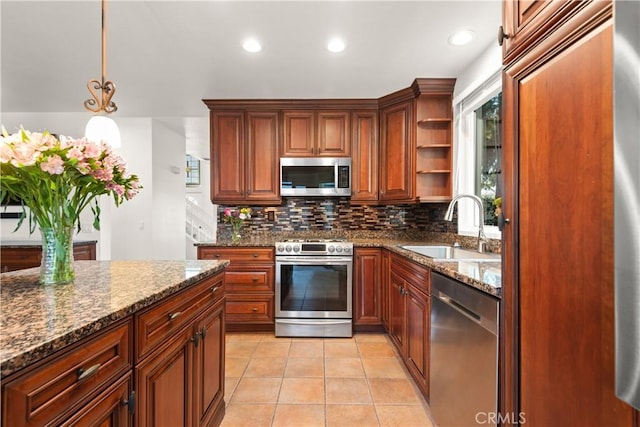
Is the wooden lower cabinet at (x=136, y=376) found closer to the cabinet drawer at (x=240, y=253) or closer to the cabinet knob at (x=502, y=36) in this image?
the cabinet drawer at (x=240, y=253)

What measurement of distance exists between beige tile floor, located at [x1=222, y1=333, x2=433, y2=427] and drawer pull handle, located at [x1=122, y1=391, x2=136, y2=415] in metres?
1.01

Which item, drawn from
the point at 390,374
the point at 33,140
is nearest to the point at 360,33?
the point at 33,140

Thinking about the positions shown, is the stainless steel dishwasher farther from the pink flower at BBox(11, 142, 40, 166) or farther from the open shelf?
the pink flower at BBox(11, 142, 40, 166)

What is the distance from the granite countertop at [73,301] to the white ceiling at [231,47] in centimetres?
163

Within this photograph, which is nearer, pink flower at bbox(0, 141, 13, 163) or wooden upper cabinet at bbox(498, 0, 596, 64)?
wooden upper cabinet at bbox(498, 0, 596, 64)

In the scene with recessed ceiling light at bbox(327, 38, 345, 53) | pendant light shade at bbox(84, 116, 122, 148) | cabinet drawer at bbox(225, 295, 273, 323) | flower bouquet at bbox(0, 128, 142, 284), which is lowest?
cabinet drawer at bbox(225, 295, 273, 323)

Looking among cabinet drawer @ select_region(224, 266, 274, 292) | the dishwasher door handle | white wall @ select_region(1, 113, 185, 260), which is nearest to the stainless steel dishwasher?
the dishwasher door handle

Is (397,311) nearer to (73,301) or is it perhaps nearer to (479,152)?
(479,152)

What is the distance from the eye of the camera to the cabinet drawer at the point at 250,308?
2891 mm

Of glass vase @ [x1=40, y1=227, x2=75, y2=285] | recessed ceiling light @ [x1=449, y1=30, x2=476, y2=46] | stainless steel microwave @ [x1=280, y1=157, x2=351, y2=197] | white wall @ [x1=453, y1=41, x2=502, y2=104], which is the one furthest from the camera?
stainless steel microwave @ [x1=280, y1=157, x2=351, y2=197]

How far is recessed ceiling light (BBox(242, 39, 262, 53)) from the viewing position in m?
2.12

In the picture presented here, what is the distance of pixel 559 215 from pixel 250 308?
8.91 ft

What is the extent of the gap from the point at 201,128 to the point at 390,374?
14.3ft

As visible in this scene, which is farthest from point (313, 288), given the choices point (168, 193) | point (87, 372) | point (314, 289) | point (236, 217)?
point (168, 193)
